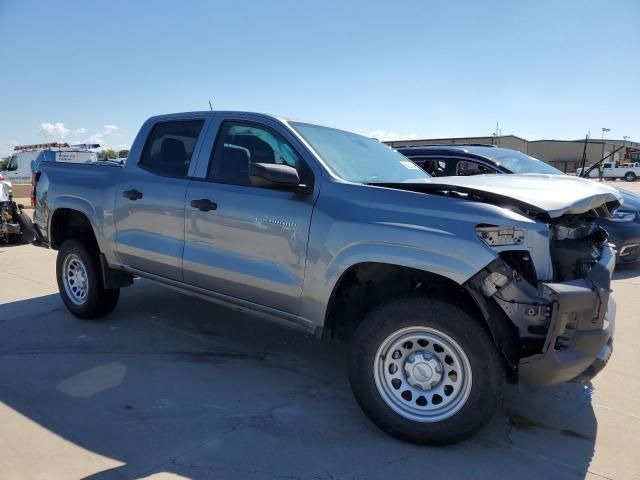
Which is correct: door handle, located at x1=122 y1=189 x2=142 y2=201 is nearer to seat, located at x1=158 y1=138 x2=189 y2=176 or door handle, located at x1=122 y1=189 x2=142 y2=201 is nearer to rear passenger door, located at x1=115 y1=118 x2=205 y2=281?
rear passenger door, located at x1=115 y1=118 x2=205 y2=281

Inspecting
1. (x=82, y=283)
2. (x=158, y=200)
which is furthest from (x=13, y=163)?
(x=158, y=200)

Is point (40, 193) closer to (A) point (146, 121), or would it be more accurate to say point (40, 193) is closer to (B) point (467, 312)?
(A) point (146, 121)

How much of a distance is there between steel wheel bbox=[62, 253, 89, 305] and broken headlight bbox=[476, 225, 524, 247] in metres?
4.04

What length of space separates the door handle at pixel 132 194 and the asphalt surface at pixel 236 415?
1307 mm

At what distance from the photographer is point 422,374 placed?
311 centimetres

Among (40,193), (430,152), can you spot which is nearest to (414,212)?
(40,193)

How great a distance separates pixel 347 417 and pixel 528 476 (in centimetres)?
113

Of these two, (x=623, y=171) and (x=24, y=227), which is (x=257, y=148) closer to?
(x=24, y=227)

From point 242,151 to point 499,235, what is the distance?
84.6 inches

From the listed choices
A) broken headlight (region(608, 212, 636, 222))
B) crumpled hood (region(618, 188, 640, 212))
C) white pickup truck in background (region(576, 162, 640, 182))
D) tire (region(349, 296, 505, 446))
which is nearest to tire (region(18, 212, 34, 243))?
tire (region(349, 296, 505, 446))

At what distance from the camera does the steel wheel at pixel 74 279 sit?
5297 mm

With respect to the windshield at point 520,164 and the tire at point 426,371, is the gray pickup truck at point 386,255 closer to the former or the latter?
the tire at point 426,371

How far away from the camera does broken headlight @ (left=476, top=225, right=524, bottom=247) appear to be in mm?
2805

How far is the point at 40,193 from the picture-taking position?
5.63 m
